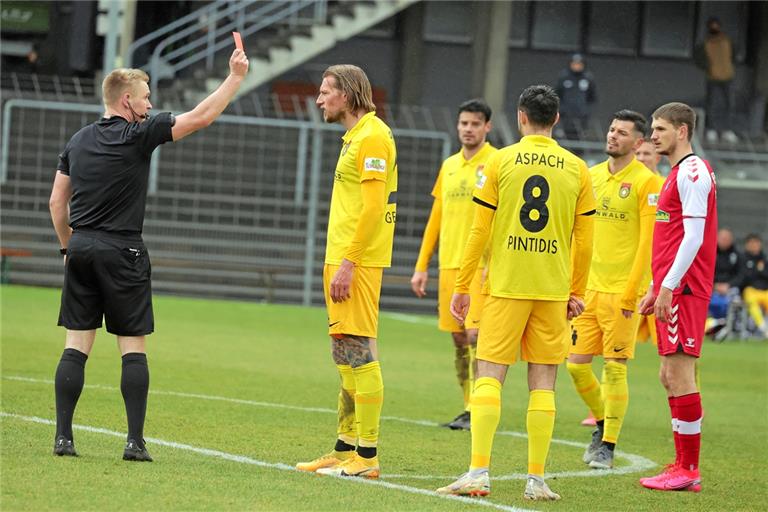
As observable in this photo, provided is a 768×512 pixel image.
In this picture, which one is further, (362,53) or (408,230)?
(362,53)

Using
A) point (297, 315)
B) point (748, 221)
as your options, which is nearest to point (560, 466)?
point (297, 315)

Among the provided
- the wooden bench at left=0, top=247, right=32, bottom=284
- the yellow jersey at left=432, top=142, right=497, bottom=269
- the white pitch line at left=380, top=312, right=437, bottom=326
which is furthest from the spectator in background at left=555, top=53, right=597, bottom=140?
the yellow jersey at left=432, top=142, right=497, bottom=269

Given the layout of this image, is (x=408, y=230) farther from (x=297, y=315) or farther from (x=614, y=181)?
(x=614, y=181)

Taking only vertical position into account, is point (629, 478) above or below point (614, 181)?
below

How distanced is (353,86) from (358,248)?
97 centimetres

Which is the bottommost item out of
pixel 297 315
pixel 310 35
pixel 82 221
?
pixel 297 315

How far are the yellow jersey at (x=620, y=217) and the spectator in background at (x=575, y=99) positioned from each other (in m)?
16.9

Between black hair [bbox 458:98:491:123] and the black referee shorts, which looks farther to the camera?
black hair [bbox 458:98:491:123]

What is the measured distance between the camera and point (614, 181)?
942 centimetres

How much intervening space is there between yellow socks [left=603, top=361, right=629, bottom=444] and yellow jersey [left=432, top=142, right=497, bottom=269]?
174 centimetres

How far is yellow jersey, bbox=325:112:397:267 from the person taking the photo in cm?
753

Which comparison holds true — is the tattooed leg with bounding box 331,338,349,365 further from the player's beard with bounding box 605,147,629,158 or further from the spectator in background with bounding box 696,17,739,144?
the spectator in background with bounding box 696,17,739,144

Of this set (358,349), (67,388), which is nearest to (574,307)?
(358,349)

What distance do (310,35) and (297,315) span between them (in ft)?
28.3
